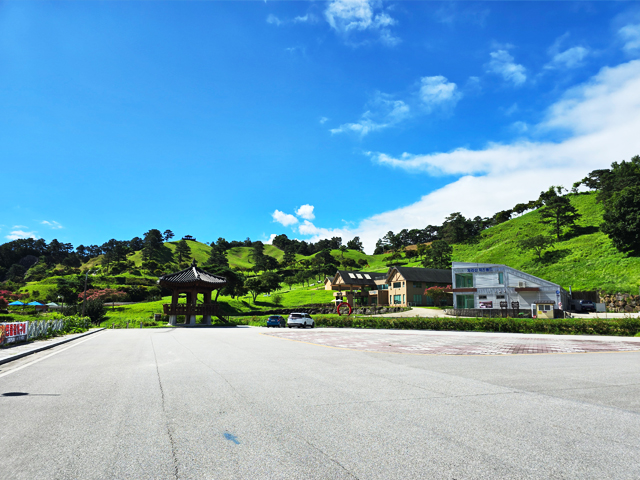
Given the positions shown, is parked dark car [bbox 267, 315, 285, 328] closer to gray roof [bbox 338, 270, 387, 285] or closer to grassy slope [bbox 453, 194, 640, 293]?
gray roof [bbox 338, 270, 387, 285]

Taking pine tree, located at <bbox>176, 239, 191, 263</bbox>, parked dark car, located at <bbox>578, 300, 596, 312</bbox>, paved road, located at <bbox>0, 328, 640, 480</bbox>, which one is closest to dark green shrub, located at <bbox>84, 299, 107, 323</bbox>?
paved road, located at <bbox>0, 328, 640, 480</bbox>

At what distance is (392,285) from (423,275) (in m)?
6.23

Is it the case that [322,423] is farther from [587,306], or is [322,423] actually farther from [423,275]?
[423,275]

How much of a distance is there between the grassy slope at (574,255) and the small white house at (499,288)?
31.3 feet

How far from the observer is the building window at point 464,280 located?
55.9m

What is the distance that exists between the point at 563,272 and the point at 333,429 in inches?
3023

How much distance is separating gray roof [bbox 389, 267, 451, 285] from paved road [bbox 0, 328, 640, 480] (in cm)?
6028

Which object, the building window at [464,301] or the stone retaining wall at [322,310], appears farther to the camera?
the stone retaining wall at [322,310]

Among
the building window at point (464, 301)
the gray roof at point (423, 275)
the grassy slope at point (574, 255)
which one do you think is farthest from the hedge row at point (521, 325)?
the gray roof at point (423, 275)

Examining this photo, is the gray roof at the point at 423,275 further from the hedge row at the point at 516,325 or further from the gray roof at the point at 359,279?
the hedge row at the point at 516,325

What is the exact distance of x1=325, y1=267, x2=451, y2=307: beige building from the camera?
69.4 meters

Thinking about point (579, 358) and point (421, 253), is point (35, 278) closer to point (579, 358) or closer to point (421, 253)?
point (421, 253)

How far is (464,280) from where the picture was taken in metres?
56.1

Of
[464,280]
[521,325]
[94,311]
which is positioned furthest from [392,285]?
[94,311]
